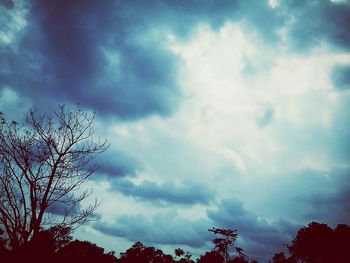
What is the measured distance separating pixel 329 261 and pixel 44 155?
50.8m

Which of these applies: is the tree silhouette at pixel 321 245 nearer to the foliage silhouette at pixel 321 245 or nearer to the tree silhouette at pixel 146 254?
the foliage silhouette at pixel 321 245

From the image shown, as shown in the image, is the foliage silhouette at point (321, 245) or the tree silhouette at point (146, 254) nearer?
the foliage silhouette at point (321, 245)

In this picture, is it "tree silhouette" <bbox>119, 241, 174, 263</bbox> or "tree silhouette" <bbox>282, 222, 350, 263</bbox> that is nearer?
"tree silhouette" <bbox>282, 222, 350, 263</bbox>

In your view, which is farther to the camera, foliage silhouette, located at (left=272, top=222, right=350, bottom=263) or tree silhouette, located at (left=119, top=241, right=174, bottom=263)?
tree silhouette, located at (left=119, top=241, right=174, bottom=263)

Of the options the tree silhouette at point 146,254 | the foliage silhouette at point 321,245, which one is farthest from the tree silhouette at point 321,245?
the tree silhouette at point 146,254

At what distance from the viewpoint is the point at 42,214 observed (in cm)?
879

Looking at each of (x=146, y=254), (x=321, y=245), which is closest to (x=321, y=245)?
(x=321, y=245)

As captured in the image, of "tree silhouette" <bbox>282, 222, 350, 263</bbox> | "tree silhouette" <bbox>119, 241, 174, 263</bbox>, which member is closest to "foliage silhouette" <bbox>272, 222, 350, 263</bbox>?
"tree silhouette" <bbox>282, 222, 350, 263</bbox>

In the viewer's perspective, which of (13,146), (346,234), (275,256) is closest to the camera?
(13,146)

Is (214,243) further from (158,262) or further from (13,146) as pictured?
(13,146)

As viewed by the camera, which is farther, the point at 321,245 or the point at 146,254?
the point at 146,254

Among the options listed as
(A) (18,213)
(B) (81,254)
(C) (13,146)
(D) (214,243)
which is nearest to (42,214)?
(A) (18,213)

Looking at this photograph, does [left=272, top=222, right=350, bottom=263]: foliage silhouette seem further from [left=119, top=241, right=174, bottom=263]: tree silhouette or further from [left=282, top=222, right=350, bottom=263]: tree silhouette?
[left=119, top=241, right=174, bottom=263]: tree silhouette

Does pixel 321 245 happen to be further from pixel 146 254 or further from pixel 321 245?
pixel 146 254
